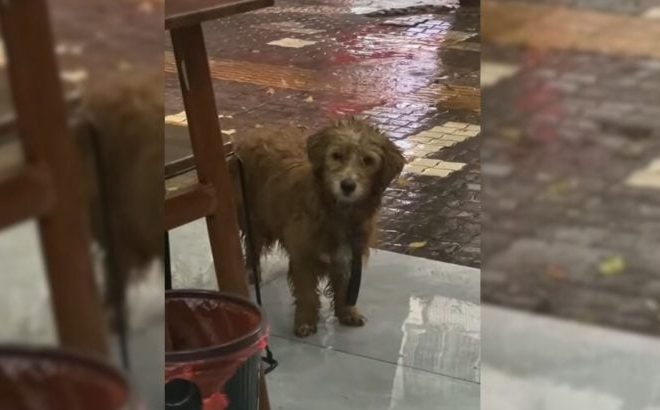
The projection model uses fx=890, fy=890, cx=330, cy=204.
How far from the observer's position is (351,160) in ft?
4.11

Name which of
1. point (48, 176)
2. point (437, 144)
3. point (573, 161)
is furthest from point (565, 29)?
point (437, 144)

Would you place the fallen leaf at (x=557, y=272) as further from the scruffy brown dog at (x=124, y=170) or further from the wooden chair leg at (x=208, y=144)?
the scruffy brown dog at (x=124, y=170)

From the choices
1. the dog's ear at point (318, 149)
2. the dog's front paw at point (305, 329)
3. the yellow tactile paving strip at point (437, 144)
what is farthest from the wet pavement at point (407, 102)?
the dog's front paw at point (305, 329)

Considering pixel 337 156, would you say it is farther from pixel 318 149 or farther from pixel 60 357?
pixel 60 357

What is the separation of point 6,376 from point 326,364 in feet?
3.25

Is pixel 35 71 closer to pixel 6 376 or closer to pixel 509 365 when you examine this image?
pixel 6 376

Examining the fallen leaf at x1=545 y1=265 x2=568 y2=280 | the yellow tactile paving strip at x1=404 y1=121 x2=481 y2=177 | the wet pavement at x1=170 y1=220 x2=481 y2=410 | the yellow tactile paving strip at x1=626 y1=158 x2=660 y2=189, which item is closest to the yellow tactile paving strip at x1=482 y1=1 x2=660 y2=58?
the yellow tactile paving strip at x1=626 y1=158 x2=660 y2=189

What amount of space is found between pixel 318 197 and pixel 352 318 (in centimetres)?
23

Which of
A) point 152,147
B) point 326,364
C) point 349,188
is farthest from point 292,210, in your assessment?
point 152,147

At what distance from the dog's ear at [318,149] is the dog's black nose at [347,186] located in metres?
0.04

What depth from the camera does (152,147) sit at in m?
0.45

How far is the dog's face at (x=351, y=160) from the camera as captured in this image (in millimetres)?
1237

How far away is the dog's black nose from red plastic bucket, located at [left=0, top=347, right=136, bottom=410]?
0.85m

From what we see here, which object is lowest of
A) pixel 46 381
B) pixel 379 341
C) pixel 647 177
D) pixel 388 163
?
pixel 379 341
